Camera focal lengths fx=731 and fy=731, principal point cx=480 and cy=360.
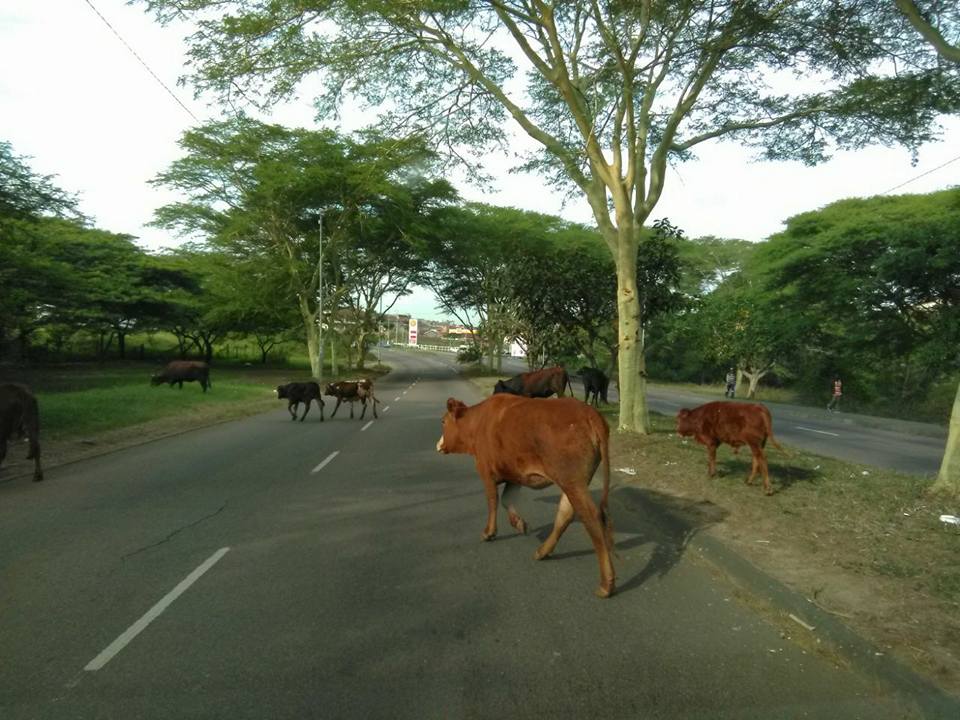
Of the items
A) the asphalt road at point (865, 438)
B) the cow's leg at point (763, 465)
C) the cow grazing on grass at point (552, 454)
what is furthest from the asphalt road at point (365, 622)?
the asphalt road at point (865, 438)

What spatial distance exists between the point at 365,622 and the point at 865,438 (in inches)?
713

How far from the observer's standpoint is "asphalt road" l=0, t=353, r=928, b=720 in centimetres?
365

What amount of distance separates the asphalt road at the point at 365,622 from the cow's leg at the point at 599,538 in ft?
0.36

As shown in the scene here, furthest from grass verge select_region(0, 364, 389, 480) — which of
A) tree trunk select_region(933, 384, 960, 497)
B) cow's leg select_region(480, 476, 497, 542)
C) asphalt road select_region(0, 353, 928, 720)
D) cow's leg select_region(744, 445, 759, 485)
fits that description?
tree trunk select_region(933, 384, 960, 497)

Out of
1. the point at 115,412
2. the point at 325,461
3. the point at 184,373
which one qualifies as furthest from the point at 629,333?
the point at 184,373

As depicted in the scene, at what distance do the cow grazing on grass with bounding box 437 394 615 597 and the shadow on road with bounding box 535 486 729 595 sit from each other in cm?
46

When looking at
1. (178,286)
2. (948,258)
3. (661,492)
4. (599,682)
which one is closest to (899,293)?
(948,258)

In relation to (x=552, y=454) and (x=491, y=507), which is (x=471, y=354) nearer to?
(x=491, y=507)

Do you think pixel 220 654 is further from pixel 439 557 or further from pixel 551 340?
pixel 551 340

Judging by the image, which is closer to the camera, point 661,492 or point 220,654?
point 220,654

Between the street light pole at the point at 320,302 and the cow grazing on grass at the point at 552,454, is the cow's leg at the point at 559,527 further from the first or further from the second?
the street light pole at the point at 320,302

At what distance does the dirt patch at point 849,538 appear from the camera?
4.26 m

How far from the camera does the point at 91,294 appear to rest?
31891mm

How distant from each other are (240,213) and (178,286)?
9267mm
